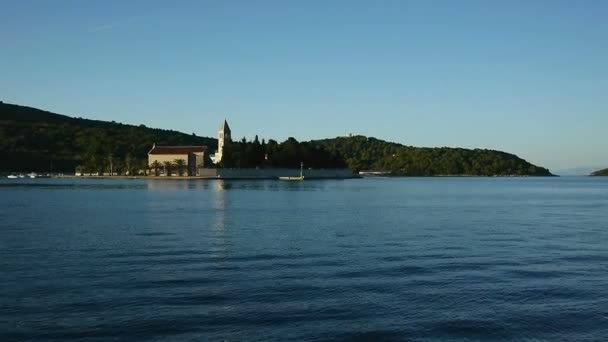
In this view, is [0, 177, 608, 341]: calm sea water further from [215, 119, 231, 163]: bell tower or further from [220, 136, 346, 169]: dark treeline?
[215, 119, 231, 163]: bell tower

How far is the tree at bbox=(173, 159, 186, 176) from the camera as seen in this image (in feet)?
615

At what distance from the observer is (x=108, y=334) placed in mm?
14141

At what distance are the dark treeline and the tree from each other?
666 inches

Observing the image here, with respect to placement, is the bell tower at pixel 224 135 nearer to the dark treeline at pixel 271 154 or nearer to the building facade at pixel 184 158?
the building facade at pixel 184 158

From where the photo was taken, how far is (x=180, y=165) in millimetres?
187500

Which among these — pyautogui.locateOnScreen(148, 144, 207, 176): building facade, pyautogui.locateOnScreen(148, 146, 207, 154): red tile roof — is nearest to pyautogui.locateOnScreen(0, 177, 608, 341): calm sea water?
pyautogui.locateOnScreen(148, 144, 207, 176): building facade

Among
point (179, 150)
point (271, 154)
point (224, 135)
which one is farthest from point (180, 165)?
point (271, 154)

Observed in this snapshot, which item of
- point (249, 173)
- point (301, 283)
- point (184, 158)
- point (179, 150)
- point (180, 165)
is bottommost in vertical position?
point (301, 283)

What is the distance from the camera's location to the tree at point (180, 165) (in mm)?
187375

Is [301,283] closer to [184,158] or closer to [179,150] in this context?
[184,158]

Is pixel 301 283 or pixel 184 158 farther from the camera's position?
pixel 184 158

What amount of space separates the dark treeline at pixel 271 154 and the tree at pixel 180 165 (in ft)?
55.5

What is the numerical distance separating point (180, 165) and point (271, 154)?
27.6 metres

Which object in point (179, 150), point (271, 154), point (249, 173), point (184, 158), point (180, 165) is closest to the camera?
point (249, 173)
